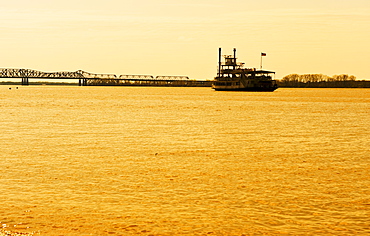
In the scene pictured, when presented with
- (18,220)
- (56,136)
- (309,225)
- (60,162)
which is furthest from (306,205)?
(56,136)

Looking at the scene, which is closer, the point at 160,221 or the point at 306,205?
the point at 160,221

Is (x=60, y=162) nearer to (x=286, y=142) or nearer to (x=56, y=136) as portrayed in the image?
(x=56, y=136)

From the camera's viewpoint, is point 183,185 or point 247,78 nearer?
point 183,185

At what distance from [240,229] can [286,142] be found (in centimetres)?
1479

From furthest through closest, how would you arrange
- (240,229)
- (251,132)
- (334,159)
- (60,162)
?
1. (251,132)
2. (334,159)
3. (60,162)
4. (240,229)

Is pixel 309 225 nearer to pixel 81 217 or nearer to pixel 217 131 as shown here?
pixel 81 217

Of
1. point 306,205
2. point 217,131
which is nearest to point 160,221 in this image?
point 306,205

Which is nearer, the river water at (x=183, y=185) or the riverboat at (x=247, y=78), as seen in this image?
the river water at (x=183, y=185)

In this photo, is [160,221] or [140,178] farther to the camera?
[140,178]

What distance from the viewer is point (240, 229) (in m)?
10.3

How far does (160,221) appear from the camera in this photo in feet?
35.6

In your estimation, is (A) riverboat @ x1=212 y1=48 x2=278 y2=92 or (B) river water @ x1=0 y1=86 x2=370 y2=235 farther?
(A) riverboat @ x1=212 y1=48 x2=278 y2=92

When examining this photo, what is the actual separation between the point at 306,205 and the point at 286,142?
1258cm

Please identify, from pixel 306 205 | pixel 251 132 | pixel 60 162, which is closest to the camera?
pixel 306 205
